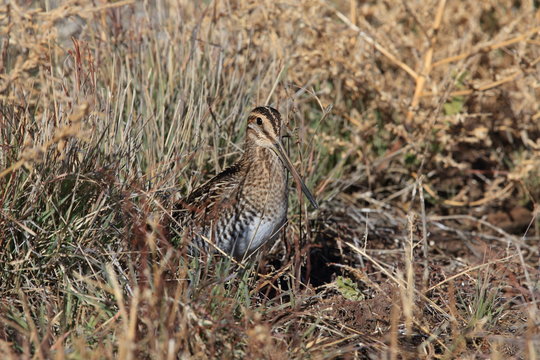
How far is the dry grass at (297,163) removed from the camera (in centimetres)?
291

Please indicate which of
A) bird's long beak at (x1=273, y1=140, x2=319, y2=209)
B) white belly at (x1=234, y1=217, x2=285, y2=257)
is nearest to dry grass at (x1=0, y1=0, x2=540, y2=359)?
white belly at (x1=234, y1=217, x2=285, y2=257)

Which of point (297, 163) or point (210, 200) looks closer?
point (210, 200)

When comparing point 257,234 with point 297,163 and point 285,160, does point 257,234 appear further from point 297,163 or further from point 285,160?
point 297,163

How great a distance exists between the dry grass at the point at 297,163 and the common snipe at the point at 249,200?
129 mm

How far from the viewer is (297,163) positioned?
4.04m

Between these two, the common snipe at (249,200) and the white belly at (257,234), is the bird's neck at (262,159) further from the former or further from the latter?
the white belly at (257,234)

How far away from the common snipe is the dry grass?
0.13 metres

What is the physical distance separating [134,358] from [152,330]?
103 millimetres

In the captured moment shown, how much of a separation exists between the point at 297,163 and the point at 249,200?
0.49 metres

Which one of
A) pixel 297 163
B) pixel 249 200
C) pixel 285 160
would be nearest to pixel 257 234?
pixel 249 200

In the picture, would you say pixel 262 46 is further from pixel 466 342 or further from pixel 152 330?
pixel 152 330

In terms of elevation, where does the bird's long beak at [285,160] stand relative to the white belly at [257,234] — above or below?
above

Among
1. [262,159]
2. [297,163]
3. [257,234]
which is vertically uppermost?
[262,159]

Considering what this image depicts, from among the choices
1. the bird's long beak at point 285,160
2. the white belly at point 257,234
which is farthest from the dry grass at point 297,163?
the bird's long beak at point 285,160
